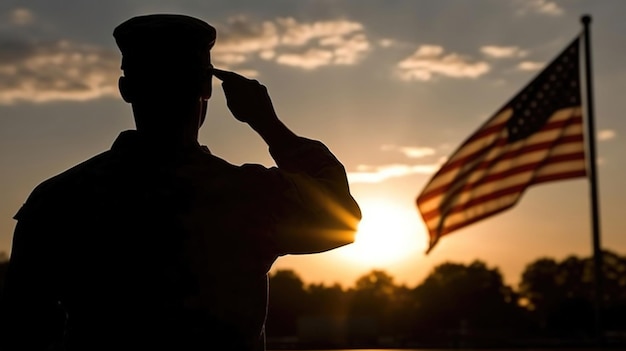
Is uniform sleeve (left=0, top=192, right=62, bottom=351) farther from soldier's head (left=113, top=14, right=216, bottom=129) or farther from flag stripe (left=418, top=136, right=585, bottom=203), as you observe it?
flag stripe (left=418, top=136, right=585, bottom=203)

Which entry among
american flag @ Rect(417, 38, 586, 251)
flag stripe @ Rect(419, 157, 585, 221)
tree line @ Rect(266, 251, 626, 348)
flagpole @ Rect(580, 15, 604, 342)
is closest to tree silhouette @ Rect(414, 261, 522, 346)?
tree line @ Rect(266, 251, 626, 348)

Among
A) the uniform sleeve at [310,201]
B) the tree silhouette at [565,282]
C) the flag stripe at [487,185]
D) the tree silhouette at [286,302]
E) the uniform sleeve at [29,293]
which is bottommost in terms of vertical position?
the uniform sleeve at [29,293]

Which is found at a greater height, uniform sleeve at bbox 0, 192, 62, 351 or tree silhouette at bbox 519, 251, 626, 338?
tree silhouette at bbox 519, 251, 626, 338

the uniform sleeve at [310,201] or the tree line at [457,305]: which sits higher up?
the tree line at [457,305]

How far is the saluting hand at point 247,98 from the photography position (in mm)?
2447

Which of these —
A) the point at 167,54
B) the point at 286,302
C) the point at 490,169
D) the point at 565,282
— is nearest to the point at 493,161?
the point at 490,169

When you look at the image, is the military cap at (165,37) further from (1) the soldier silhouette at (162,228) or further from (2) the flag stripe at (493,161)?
(2) the flag stripe at (493,161)

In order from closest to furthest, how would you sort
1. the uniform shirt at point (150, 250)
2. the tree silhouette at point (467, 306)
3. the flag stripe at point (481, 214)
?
the uniform shirt at point (150, 250)
the flag stripe at point (481, 214)
the tree silhouette at point (467, 306)

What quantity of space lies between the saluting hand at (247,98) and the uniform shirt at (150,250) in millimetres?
160

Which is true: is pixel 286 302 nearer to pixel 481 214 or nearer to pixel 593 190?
pixel 593 190

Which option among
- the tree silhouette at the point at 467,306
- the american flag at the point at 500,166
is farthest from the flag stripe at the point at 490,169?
the tree silhouette at the point at 467,306

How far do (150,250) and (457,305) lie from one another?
12988 cm

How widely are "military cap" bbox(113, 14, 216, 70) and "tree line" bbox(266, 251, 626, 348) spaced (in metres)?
76.5

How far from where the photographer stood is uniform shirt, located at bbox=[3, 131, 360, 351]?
87.2 inches
